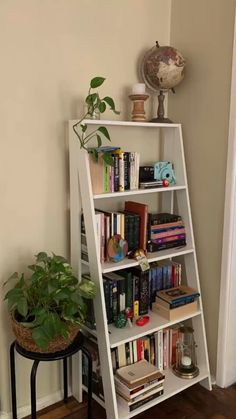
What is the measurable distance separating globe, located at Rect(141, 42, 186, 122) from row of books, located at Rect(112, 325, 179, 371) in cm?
119

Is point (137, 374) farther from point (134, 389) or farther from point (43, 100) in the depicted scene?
point (43, 100)

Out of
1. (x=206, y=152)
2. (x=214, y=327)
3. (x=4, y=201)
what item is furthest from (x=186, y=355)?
(x=4, y=201)

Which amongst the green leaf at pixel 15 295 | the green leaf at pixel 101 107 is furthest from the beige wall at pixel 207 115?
the green leaf at pixel 15 295

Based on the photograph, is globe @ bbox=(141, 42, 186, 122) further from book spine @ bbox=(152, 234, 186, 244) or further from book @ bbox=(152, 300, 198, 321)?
book @ bbox=(152, 300, 198, 321)

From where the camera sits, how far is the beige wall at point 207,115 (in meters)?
2.00

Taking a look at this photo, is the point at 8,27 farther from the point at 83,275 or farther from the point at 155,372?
the point at 155,372

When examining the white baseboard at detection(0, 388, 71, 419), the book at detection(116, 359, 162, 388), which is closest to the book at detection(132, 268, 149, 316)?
the book at detection(116, 359, 162, 388)

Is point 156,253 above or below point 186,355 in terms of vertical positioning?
above

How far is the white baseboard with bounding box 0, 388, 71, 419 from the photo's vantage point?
1.90 m

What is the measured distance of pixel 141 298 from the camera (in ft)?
6.72

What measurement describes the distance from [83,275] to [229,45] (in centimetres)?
137

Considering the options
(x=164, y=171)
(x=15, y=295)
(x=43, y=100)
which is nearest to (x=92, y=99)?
(x=43, y=100)

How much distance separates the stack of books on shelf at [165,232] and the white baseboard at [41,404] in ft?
3.03

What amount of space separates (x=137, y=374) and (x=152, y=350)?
0.23 metres
